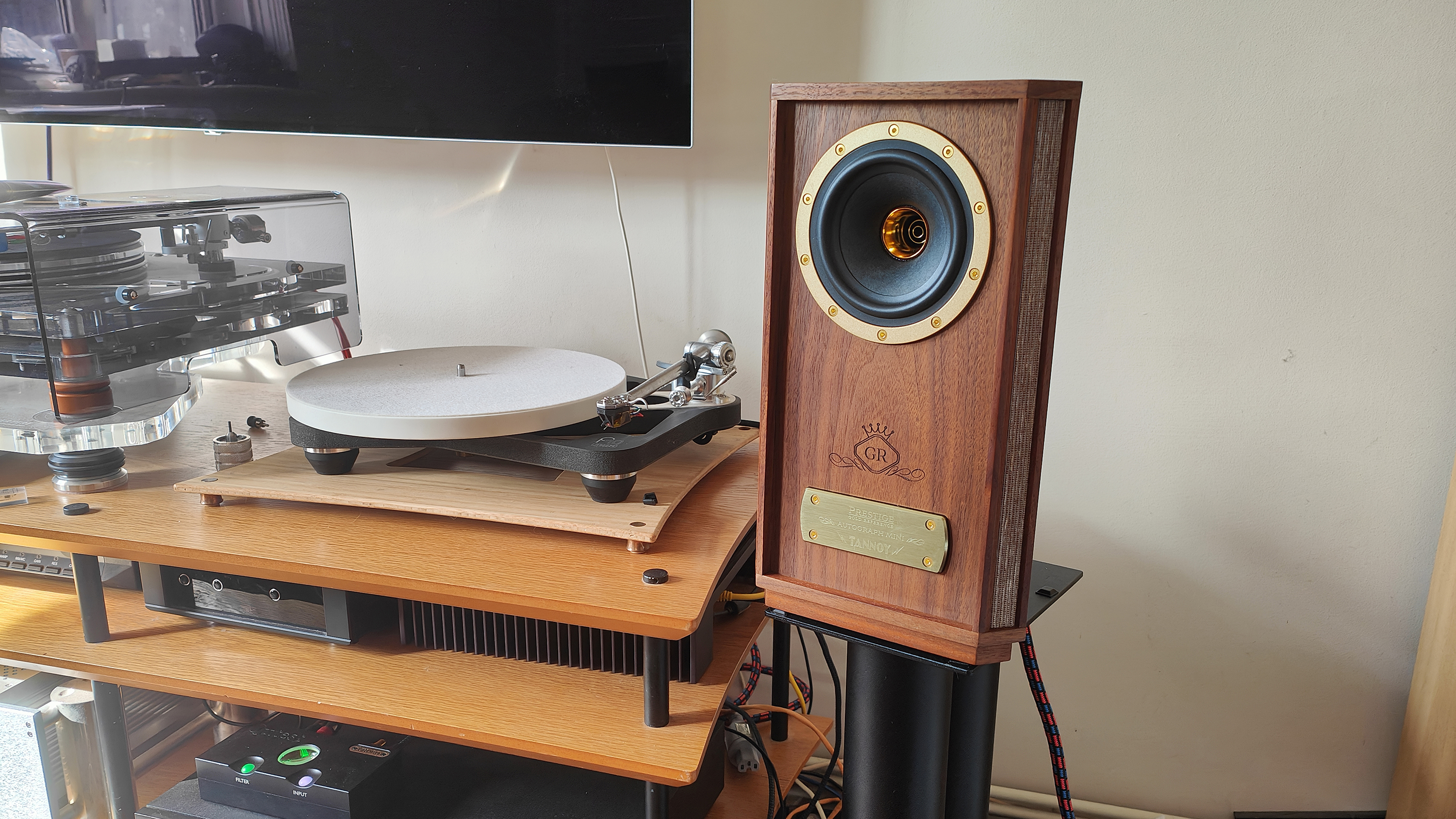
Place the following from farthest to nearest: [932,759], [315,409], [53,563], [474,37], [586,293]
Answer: [586,293], [474,37], [53,563], [315,409], [932,759]

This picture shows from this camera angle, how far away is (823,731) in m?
1.22

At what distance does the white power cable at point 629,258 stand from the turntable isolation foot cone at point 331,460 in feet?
1.55

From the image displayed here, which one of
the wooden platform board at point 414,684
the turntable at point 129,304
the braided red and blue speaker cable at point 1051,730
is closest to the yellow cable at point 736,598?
the wooden platform board at point 414,684

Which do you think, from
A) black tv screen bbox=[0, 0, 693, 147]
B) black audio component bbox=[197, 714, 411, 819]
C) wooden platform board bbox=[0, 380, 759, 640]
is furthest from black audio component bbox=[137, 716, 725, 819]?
black tv screen bbox=[0, 0, 693, 147]

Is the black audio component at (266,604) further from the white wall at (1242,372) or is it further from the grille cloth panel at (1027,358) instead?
the white wall at (1242,372)

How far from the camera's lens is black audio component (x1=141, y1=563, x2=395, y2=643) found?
0.89 meters

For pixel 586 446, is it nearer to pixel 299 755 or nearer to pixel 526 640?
pixel 526 640

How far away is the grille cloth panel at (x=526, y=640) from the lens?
2.81 feet

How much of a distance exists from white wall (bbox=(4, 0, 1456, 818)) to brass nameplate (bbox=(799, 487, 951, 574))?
0.62 meters

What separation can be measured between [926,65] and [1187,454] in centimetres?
58

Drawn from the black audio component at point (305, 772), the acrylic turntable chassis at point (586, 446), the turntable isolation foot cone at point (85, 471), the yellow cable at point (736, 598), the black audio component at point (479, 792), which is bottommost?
the black audio component at point (479, 792)

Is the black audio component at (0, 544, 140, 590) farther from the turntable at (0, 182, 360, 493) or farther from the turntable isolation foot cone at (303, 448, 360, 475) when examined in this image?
the turntable isolation foot cone at (303, 448, 360, 475)

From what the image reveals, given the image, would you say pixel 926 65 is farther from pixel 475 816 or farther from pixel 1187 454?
pixel 475 816

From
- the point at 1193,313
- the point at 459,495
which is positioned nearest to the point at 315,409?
the point at 459,495
